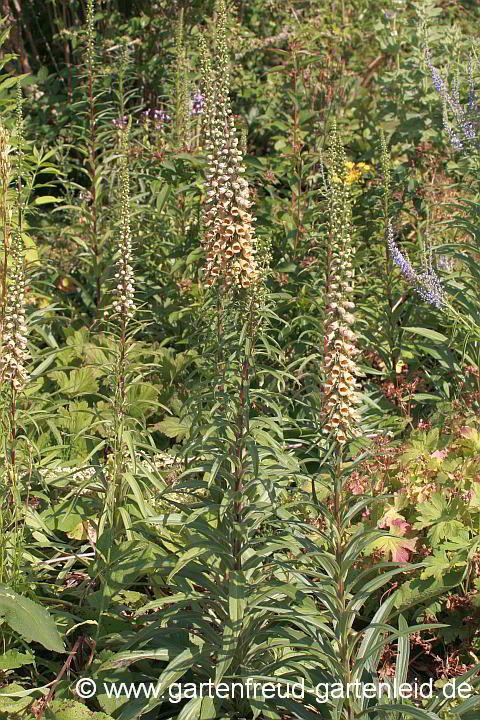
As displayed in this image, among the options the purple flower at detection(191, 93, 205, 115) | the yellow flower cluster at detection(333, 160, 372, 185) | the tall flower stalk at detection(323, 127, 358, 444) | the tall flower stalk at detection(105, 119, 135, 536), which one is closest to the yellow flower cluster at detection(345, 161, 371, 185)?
the yellow flower cluster at detection(333, 160, 372, 185)

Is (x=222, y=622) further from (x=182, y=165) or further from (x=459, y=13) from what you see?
(x=459, y=13)

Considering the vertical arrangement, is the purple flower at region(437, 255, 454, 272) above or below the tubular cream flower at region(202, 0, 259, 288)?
below

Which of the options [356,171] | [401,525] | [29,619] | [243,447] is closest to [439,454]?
[401,525]

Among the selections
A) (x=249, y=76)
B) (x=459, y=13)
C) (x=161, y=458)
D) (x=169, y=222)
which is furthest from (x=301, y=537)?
(x=459, y=13)

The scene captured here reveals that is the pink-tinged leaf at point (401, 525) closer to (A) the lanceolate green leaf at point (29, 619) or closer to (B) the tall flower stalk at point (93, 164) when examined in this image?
(A) the lanceolate green leaf at point (29, 619)

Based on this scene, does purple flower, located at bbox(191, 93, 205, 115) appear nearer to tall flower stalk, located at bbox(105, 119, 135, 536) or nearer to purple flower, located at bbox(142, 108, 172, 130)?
purple flower, located at bbox(142, 108, 172, 130)

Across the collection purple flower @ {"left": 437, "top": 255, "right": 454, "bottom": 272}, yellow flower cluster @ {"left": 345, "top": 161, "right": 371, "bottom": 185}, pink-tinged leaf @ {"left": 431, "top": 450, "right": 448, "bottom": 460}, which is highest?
yellow flower cluster @ {"left": 345, "top": 161, "right": 371, "bottom": 185}

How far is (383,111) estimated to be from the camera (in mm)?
6961

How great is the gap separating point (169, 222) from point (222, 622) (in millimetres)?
3297

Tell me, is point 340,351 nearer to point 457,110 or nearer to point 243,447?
point 243,447

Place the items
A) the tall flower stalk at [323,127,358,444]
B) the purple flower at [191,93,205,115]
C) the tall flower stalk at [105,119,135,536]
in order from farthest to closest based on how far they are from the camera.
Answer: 1. the purple flower at [191,93,205,115]
2. the tall flower stalk at [105,119,135,536]
3. the tall flower stalk at [323,127,358,444]
